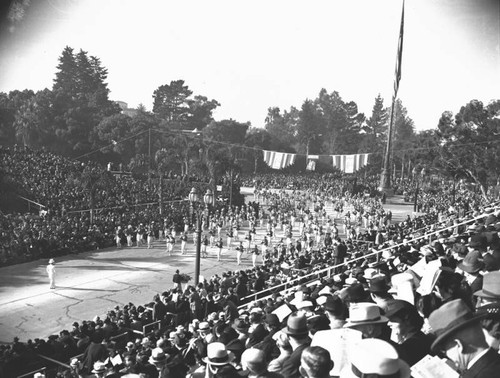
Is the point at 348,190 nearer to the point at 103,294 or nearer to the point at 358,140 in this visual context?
the point at 103,294

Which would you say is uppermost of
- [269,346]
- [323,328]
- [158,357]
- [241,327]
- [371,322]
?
Result: [371,322]

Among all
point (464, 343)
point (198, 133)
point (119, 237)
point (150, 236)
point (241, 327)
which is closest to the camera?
point (464, 343)

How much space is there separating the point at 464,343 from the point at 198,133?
66371mm

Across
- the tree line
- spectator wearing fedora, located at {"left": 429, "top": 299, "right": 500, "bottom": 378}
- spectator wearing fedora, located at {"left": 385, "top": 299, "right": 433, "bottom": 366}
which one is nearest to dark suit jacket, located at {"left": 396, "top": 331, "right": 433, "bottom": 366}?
spectator wearing fedora, located at {"left": 385, "top": 299, "right": 433, "bottom": 366}

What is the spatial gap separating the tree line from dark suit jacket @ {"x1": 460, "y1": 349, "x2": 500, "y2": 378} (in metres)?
35.1

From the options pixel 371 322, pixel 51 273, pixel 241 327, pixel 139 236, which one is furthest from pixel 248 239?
pixel 371 322

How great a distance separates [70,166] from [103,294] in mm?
23951

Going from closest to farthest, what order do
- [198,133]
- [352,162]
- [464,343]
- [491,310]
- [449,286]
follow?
[464,343] → [491,310] → [449,286] → [352,162] → [198,133]

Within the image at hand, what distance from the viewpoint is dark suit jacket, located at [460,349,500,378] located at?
7.50 ft

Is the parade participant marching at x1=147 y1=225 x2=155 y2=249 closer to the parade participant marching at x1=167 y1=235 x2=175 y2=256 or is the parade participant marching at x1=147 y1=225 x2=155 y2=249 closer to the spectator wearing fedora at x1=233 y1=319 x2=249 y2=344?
the parade participant marching at x1=167 y1=235 x2=175 y2=256

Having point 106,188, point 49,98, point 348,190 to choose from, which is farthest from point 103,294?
point 49,98

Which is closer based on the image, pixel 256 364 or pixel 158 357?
pixel 256 364

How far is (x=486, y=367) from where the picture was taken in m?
2.32

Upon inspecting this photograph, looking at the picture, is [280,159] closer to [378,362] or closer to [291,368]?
[291,368]
